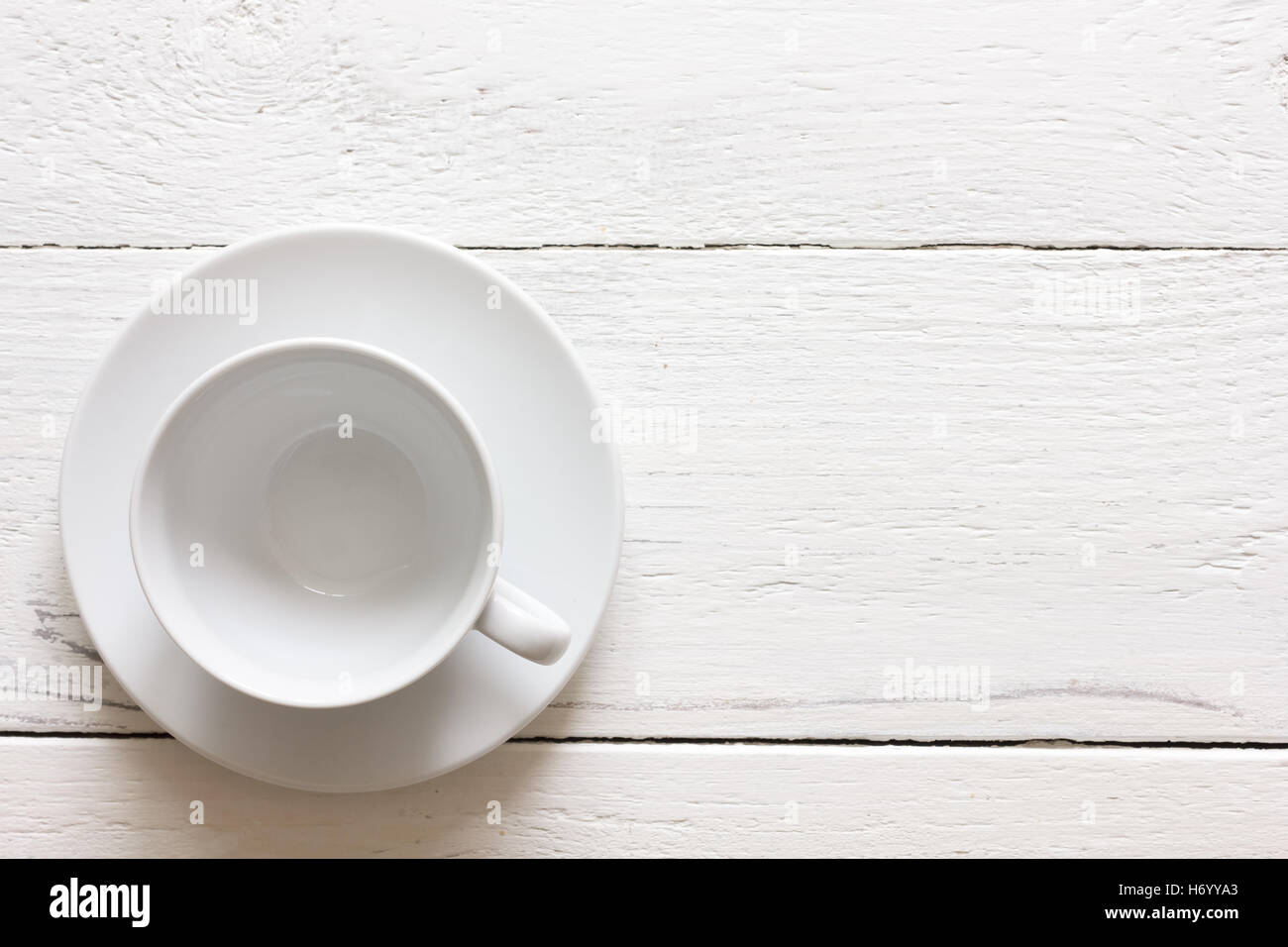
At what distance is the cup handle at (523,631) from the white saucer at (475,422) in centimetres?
5

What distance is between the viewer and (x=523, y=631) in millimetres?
488

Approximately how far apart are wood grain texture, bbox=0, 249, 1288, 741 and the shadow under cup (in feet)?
0.41

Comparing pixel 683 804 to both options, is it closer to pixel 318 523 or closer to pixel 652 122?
pixel 318 523

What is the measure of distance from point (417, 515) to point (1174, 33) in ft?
1.99

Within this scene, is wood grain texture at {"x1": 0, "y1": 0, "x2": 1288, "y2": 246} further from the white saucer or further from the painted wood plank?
the painted wood plank

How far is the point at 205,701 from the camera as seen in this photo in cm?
54

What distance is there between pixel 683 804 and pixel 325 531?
29 cm

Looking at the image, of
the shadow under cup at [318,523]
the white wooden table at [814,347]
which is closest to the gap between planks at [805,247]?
the white wooden table at [814,347]

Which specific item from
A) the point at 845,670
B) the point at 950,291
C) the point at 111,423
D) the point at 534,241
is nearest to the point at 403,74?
the point at 534,241

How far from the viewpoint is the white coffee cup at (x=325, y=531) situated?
49 cm

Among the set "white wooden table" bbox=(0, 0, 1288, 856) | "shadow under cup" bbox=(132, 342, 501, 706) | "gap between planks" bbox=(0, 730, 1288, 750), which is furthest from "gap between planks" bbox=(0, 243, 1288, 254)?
"gap between planks" bbox=(0, 730, 1288, 750)

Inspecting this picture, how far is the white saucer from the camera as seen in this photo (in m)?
0.53

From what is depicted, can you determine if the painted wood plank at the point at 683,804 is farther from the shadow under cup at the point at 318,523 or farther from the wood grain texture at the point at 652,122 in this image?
the wood grain texture at the point at 652,122
